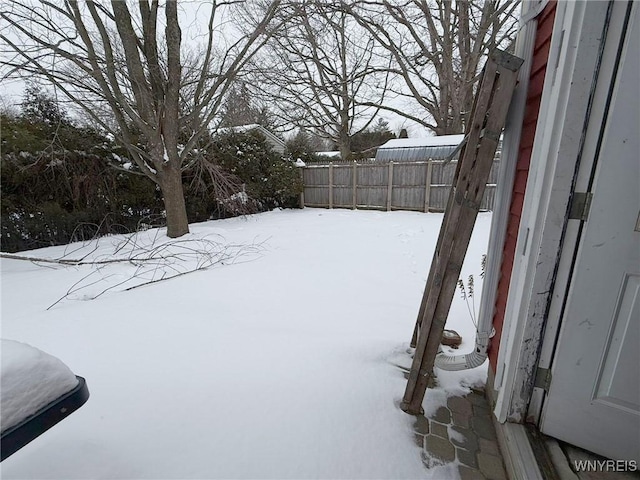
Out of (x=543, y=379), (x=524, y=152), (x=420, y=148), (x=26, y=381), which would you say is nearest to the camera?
(x=26, y=381)

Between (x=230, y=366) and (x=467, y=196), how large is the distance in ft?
5.68

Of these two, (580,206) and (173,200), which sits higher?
(580,206)

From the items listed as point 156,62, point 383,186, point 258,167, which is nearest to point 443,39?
point 383,186

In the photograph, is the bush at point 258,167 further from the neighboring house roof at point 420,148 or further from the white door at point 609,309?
the white door at point 609,309

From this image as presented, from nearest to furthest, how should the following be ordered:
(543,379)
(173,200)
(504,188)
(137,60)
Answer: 1. (543,379)
2. (504,188)
3. (137,60)
4. (173,200)

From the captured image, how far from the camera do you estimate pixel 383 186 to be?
943 cm

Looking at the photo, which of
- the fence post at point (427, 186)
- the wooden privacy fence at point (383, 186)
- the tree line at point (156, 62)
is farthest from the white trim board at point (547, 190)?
the fence post at point (427, 186)

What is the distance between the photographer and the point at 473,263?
4.18 meters

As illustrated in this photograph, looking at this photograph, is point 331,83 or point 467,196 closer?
point 467,196

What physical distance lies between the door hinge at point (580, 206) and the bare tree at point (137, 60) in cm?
608

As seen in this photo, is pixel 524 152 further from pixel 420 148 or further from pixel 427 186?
pixel 420 148

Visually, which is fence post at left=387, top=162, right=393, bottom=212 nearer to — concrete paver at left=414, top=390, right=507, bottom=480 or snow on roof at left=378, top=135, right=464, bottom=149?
snow on roof at left=378, top=135, right=464, bottom=149

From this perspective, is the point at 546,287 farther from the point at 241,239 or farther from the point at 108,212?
the point at 108,212

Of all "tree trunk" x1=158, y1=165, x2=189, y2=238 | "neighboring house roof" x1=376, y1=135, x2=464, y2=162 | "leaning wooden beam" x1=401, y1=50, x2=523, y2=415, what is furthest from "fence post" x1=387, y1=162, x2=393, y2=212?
"leaning wooden beam" x1=401, y1=50, x2=523, y2=415
